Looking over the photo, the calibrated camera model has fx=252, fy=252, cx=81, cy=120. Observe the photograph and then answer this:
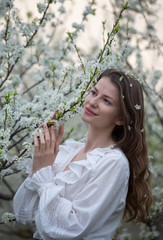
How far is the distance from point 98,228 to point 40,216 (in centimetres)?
31

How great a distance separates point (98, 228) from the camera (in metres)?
1.33

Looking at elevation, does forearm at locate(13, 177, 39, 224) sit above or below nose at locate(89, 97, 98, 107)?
below

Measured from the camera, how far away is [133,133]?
5.27 feet

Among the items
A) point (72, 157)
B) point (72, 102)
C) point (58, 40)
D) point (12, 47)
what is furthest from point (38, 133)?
point (58, 40)

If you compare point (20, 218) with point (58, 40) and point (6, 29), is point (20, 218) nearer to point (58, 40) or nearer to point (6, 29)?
point (6, 29)

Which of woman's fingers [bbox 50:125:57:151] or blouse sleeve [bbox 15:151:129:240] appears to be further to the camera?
woman's fingers [bbox 50:125:57:151]

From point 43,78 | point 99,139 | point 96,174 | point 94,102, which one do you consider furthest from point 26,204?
point 43,78

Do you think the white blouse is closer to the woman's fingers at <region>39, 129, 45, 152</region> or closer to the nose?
the woman's fingers at <region>39, 129, 45, 152</region>

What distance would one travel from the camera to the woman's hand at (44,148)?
1.41 m

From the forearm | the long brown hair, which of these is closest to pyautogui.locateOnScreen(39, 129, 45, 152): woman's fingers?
the forearm

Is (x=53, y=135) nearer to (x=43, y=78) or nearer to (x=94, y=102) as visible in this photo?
(x=94, y=102)

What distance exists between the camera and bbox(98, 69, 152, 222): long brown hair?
1.55 m

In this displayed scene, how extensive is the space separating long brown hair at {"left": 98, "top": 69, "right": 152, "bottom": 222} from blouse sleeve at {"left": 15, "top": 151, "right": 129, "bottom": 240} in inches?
8.4

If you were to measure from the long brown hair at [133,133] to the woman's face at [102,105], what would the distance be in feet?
0.12
